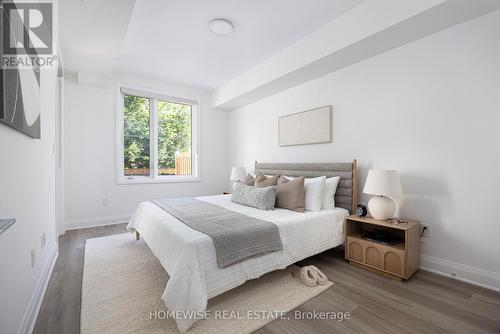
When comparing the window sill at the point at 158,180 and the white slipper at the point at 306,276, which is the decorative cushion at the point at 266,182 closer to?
the white slipper at the point at 306,276

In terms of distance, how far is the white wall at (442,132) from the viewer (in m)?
2.04

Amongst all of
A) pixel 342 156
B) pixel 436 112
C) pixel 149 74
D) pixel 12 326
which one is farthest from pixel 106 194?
pixel 436 112

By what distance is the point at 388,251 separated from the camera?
225 cm

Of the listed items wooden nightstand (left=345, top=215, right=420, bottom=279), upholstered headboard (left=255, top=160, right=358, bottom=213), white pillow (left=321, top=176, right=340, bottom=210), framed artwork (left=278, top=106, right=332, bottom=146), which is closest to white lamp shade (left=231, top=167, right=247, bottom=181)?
framed artwork (left=278, top=106, right=332, bottom=146)

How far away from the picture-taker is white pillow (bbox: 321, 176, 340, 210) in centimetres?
291

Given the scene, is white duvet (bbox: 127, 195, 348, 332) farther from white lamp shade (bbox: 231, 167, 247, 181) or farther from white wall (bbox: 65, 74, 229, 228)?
white wall (bbox: 65, 74, 229, 228)

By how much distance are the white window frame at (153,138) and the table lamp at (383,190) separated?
365 centimetres

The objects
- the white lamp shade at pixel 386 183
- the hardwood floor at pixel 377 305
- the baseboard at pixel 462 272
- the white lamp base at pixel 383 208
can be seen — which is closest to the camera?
the hardwood floor at pixel 377 305

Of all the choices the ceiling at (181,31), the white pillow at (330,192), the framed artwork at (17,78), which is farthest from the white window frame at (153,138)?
the white pillow at (330,192)

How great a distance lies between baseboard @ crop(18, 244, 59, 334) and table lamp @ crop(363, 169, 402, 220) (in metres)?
2.88

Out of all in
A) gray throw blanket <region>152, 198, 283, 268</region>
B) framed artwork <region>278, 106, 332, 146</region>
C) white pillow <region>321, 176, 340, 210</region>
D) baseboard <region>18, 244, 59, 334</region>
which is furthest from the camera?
framed artwork <region>278, 106, 332, 146</region>

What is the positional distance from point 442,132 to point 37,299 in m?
3.82

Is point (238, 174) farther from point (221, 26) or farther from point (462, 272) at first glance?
point (462, 272)

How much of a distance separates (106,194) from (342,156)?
13.1ft
